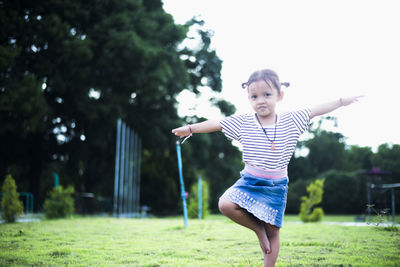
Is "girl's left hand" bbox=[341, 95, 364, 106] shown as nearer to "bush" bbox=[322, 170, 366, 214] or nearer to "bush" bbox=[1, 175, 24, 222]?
"bush" bbox=[1, 175, 24, 222]

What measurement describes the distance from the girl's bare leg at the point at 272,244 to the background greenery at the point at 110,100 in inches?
341

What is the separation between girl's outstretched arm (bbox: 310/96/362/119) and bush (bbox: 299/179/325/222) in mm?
7586

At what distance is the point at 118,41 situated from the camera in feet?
50.6

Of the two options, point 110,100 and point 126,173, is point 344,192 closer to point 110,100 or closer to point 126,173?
point 126,173

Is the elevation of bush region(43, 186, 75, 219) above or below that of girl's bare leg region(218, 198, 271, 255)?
below

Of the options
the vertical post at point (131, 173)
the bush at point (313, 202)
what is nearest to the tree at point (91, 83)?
the vertical post at point (131, 173)

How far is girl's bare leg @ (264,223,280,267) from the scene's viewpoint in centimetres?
262

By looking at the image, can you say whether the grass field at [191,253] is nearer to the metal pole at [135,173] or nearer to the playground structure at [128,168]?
the playground structure at [128,168]

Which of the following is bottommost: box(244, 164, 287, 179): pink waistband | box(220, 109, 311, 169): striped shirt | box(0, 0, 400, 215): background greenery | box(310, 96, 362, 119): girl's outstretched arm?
box(244, 164, 287, 179): pink waistband

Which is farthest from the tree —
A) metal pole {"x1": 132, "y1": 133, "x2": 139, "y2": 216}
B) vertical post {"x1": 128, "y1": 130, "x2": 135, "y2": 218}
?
vertical post {"x1": 128, "y1": 130, "x2": 135, "y2": 218}

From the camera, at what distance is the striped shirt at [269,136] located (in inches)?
103

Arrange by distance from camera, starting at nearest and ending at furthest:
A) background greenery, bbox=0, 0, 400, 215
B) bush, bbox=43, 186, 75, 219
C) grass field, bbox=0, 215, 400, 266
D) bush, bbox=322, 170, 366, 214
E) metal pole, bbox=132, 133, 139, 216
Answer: grass field, bbox=0, 215, 400, 266
bush, bbox=43, 186, 75, 219
bush, bbox=322, 170, 366, 214
background greenery, bbox=0, 0, 400, 215
metal pole, bbox=132, 133, 139, 216

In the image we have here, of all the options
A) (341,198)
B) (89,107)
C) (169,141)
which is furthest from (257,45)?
(169,141)

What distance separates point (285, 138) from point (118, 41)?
13891 mm
